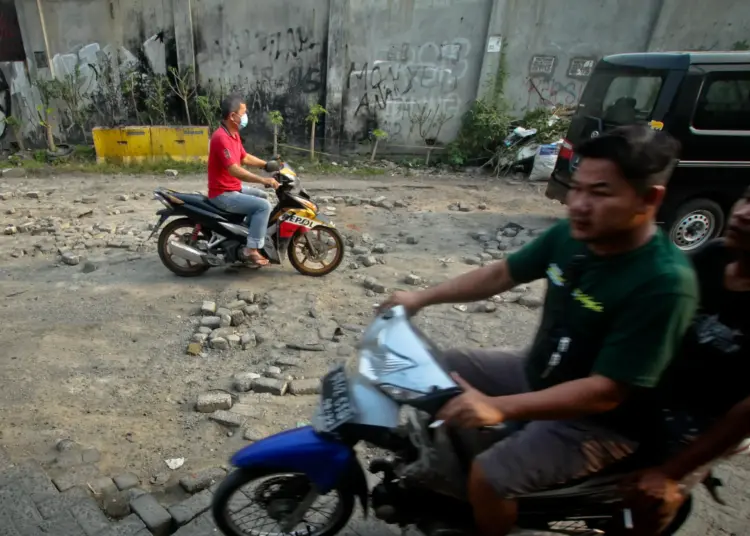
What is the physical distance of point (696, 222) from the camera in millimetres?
5891

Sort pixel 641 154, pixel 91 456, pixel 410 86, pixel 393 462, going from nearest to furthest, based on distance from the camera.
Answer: pixel 641 154 < pixel 393 462 < pixel 91 456 < pixel 410 86

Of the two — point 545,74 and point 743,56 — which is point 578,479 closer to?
point 743,56

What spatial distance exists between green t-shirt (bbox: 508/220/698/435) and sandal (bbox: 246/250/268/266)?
137 inches

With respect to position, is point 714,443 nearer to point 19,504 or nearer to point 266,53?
point 19,504

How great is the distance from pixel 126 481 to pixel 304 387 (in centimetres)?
115

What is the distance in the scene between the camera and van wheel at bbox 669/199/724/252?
577cm

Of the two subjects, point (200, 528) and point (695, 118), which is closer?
point (200, 528)

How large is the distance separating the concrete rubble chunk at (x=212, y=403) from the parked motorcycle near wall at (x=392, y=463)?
1020 mm

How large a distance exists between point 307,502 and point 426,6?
1036 centimetres

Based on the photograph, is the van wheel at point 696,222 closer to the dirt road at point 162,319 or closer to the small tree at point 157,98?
the dirt road at point 162,319

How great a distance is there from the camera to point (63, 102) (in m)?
10.4

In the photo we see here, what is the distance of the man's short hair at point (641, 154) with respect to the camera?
1.52 meters

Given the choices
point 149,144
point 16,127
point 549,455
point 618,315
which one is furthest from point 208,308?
point 16,127

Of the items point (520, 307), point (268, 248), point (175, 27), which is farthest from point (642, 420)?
point (175, 27)
